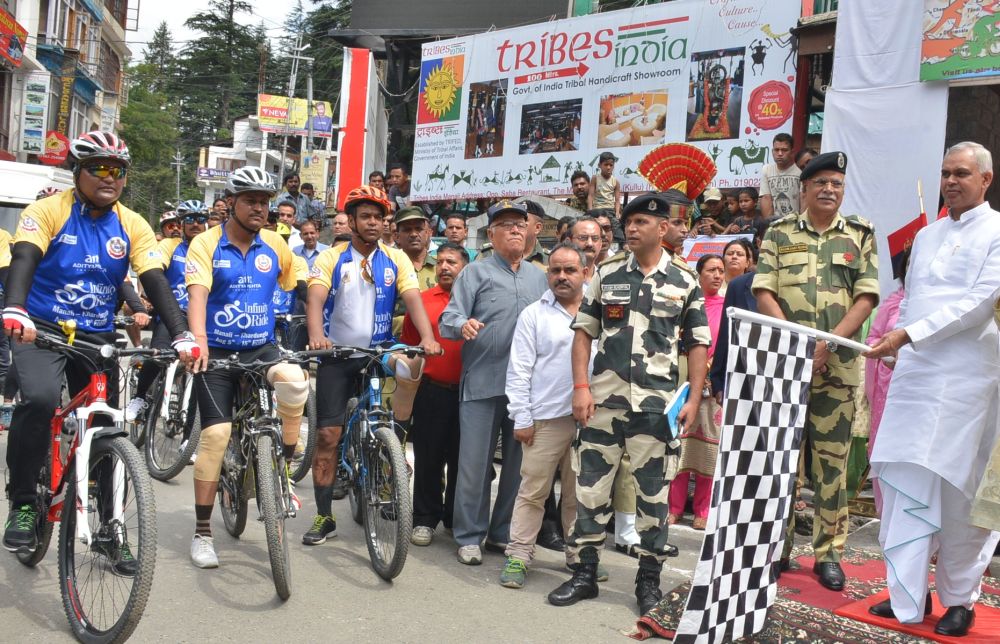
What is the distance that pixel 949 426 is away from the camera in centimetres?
469

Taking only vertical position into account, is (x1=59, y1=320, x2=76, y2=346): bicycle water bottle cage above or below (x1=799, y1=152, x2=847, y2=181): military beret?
below

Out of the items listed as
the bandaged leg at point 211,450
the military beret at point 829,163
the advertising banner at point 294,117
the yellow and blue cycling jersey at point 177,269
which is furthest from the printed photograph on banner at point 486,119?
the advertising banner at point 294,117

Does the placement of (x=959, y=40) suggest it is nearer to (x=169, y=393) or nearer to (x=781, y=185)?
(x=781, y=185)

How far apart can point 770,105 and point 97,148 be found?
37.7 ft

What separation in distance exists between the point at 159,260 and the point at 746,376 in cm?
299

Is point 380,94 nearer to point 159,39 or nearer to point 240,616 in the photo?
point 240,616

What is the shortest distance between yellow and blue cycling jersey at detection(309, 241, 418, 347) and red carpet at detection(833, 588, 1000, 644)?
3136mm

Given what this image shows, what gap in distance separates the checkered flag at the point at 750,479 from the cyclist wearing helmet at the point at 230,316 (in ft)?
7.88

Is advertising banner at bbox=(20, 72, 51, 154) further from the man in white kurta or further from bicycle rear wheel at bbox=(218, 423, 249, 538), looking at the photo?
the man in white kurta

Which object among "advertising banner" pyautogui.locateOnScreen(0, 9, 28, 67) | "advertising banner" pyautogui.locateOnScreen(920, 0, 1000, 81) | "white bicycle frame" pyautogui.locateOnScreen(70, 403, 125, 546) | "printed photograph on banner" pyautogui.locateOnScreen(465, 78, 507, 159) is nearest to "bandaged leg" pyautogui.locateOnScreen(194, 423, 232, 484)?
"white bicycle frame" pyautogui.locateOnScreen(70, 403, 125, 546)

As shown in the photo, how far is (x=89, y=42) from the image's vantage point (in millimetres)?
51094

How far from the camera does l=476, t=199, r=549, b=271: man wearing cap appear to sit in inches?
267

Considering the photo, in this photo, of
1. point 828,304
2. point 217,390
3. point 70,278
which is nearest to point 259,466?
point 217,390

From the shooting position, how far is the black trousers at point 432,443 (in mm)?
6578
